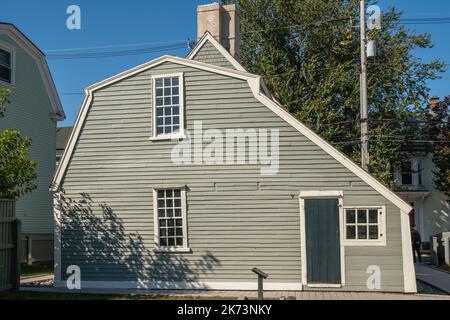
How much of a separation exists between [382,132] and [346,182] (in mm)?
15897

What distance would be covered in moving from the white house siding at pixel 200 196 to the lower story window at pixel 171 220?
0.24 m

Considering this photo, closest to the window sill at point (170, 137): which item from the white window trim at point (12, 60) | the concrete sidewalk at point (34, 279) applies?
the concrete sidewalk at point (34, 279)

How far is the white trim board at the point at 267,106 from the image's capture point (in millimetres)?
12586

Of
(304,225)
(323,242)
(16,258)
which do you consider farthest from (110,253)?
(323,242)

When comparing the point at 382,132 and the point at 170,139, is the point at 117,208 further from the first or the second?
the point at 382,132

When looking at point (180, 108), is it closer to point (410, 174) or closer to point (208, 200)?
point (208, 200)

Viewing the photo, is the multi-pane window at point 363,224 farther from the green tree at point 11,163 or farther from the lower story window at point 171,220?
the green tree at point 11,163

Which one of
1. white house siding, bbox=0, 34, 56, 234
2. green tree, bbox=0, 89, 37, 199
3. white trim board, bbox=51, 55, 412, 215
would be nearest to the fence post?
green tree, bbox=0, 89, 37, 199

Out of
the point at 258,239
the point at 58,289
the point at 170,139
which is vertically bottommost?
the point at 58,289

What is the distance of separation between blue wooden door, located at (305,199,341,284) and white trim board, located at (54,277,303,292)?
0.64 meters

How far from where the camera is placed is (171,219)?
44.8 feet
